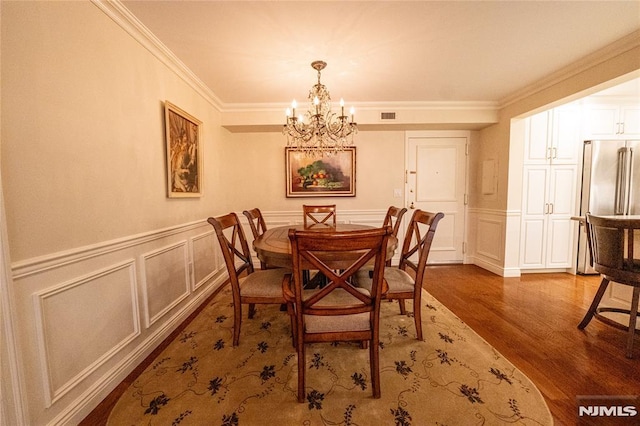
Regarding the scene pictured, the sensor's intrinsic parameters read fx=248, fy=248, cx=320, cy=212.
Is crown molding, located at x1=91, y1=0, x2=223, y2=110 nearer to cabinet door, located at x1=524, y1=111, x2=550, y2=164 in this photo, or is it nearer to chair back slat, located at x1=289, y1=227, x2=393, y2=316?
chair back slat, located at x1=289, y1=227, x2=393, y2=316

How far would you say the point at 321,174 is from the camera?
12.7 ft

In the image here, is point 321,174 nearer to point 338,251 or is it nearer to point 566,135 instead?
point 338,251

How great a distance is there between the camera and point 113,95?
1593 millimetres

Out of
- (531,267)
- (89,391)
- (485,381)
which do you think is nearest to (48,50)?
(89,391)

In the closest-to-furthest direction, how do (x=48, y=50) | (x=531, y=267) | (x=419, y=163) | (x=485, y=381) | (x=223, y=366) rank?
(x=48, y=50) < (x=485, y=381) < (x=223, y=366) < (x=531, y=267) < (x=419, y=163)

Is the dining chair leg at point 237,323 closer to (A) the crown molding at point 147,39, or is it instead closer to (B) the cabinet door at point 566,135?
(A) the crown molding at point 147,39

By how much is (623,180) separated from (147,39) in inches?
212

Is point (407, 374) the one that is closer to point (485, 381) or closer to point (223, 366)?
point (485, 381)

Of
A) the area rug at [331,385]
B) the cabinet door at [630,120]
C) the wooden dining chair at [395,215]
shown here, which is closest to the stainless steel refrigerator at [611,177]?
the cabinet door at [630,120]

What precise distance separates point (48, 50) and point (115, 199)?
0.81 m

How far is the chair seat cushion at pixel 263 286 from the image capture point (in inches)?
71.9

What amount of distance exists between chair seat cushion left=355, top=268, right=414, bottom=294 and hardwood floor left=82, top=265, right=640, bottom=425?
0.83 metres

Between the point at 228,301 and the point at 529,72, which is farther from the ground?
the point at 529,72

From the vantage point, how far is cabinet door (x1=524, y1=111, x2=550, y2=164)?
133 inches
